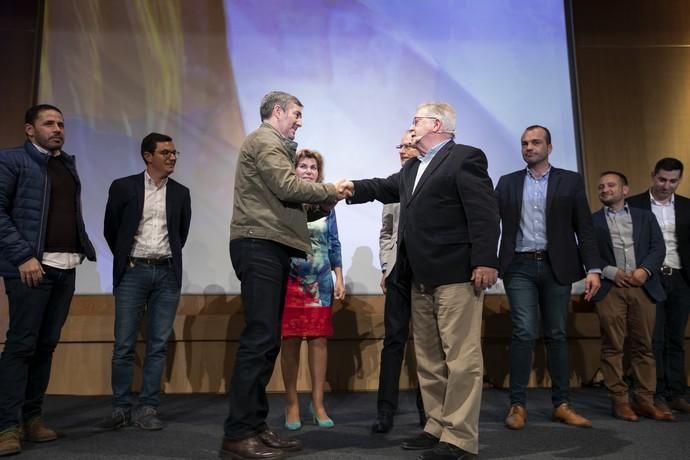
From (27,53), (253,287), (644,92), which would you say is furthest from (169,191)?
(644,92)

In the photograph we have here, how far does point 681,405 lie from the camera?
3.55m

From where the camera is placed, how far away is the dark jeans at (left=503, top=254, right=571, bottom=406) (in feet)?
10.5

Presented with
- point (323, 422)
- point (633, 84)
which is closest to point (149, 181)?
point (323, 422)

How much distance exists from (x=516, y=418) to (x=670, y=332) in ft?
4.51

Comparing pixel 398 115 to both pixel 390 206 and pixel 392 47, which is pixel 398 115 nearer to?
pixel 392 47

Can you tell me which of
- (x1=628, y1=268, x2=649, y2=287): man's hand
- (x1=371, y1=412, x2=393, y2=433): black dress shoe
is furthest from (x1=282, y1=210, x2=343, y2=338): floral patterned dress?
(x1=628, y1=268, x2=649, y2=287): man's hand

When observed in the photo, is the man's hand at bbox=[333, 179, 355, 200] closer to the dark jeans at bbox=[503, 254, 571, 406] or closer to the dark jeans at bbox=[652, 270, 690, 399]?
the dark jeans at bbox=[503, 254, 571, 406]

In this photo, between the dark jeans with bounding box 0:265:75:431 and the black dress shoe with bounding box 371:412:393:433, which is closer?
the dark jeans with bounding box 0:265:75:431

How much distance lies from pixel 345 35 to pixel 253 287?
2.94 metres

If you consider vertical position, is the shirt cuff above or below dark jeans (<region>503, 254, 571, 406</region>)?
above

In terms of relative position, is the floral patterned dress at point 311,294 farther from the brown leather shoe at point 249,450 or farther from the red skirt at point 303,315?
the brown leather shoe at point 249,450

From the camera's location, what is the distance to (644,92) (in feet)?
16.5

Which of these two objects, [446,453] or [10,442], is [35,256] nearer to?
[10,442]

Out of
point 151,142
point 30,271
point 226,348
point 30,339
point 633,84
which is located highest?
point 633,84
